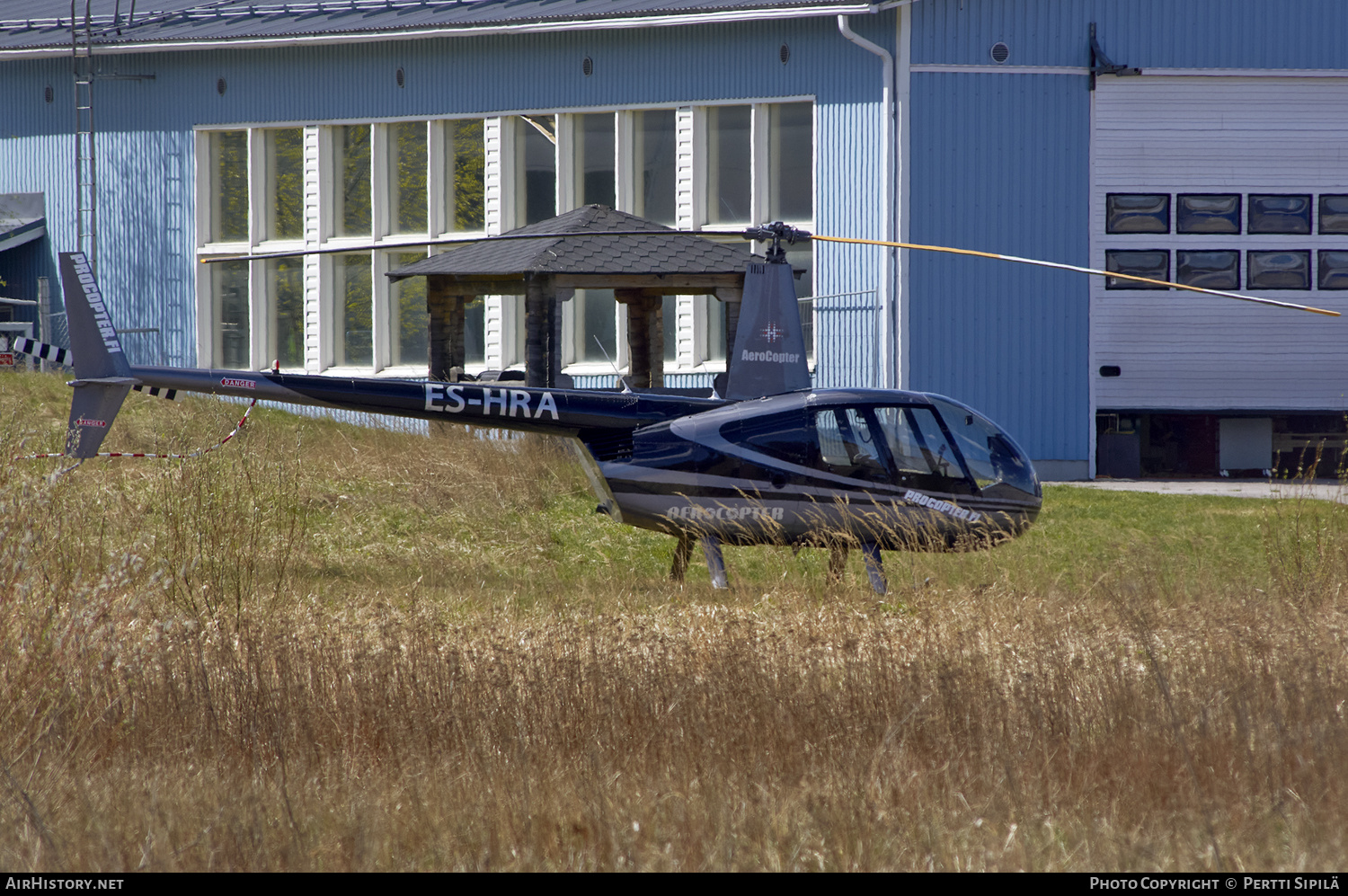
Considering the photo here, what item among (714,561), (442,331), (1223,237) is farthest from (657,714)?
(1223,237)

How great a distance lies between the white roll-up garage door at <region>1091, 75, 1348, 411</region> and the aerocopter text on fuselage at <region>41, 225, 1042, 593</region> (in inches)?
405

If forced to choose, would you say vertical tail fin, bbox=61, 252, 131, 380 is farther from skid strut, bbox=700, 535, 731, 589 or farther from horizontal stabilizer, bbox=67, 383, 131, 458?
skid strut, bbox=700, 535, 731, 589

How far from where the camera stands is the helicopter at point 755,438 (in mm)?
9836

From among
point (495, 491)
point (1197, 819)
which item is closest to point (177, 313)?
point (495, 491)

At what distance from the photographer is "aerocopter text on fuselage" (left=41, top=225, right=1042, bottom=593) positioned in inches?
387

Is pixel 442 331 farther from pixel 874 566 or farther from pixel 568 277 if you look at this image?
pixel 874 566

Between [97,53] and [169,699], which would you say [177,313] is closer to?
[97,53]

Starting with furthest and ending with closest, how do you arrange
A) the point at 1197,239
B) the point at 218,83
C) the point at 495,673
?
the point at 218,83 → the point at 1197,239 → the point at 495,673

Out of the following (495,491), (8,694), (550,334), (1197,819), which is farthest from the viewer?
(550,334)

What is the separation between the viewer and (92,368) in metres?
10.2

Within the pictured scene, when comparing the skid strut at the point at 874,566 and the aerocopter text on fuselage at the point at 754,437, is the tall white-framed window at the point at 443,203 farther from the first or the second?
the skid strut at the point at 874,566
